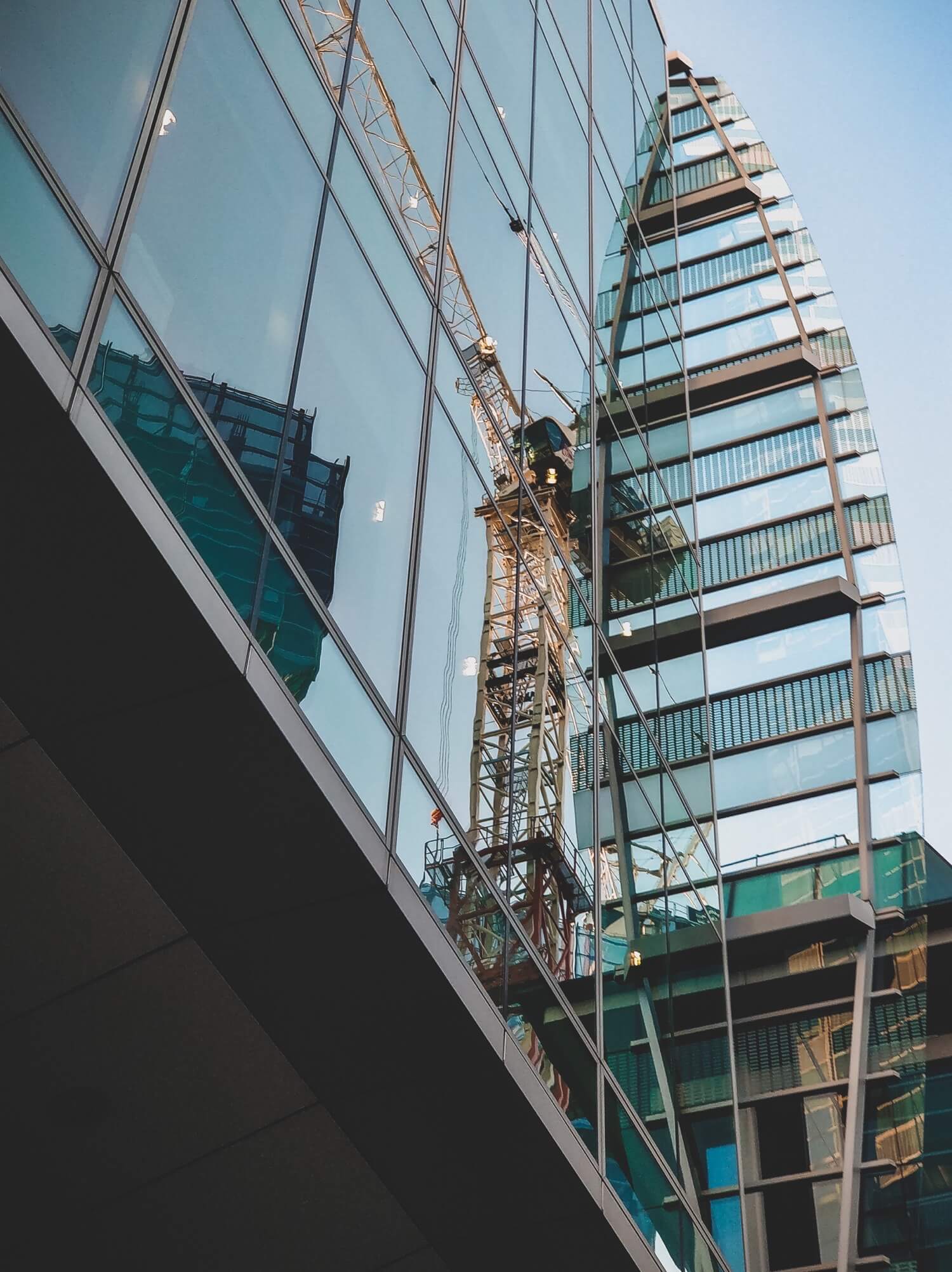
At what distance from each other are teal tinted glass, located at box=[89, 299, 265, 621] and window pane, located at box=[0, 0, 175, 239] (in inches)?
29.1

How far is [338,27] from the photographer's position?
1295cm

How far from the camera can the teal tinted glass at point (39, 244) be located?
7.59 m

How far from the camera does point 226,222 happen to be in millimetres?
9961

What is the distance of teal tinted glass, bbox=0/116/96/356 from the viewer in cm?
759

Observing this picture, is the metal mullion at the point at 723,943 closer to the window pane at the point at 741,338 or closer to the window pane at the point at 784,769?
the window pane at the point at 784,769

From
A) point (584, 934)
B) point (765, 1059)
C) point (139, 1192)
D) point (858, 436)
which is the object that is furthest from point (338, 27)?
point (858, 436)

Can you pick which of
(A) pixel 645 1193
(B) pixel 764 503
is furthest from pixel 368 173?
(B) pixel 764 503

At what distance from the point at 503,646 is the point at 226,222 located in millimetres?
5228

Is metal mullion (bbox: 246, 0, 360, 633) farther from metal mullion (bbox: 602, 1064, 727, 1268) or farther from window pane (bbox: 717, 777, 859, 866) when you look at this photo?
window pane (bbox: 717, 777, 859, 866)

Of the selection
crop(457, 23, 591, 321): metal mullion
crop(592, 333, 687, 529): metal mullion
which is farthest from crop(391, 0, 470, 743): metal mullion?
crop(592, 333, 687, 529): metal mullion

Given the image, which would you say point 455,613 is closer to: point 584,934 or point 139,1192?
point 584,934

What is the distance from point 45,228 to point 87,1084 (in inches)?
258

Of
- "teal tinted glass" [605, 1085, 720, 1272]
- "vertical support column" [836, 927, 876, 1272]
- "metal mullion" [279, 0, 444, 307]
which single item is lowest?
"vertical support column" [836, 927, 876, 1272]

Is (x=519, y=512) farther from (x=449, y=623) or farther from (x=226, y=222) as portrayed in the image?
(x=226, y=222)
